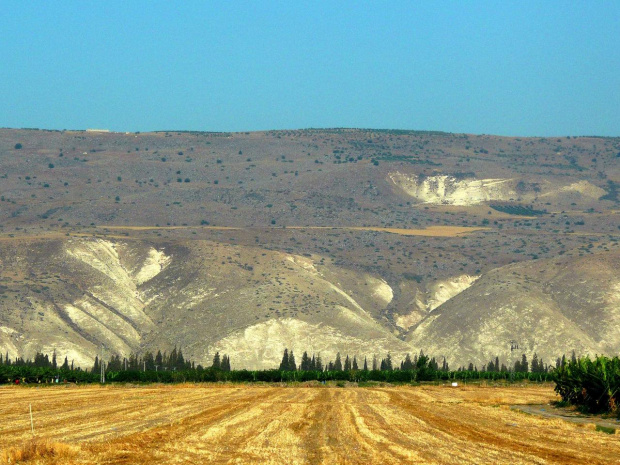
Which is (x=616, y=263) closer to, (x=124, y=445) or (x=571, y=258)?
(x=571, y=258)

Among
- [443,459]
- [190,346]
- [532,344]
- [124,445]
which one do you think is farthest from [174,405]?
[532,344]

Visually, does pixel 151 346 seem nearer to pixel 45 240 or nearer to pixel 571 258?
pixel 45 240

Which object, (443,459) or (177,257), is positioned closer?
(443,459)

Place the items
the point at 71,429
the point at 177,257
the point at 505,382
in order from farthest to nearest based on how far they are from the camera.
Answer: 1. the point at 177,257
2. the point at 505,382
3. the point at 71,429

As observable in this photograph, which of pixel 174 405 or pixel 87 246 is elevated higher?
pixel 87 246

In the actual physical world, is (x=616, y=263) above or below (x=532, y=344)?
above

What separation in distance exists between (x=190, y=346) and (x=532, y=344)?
2191 inches

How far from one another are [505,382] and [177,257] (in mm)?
101241

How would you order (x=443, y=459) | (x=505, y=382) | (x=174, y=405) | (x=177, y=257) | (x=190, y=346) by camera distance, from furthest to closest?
1. (x=177, y=257)
2. (x=190, y=346)
3. (x=505, y=382)
4. (x=174, y=405)
5. (x=443, y=459)

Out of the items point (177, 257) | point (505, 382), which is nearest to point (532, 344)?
point (505, 382)

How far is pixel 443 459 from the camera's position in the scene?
78.1 ft

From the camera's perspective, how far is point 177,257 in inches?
7579

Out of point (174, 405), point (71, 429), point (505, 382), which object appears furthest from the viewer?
point (505, 382)

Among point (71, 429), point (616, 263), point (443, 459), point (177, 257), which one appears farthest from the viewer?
point (177, 257)
